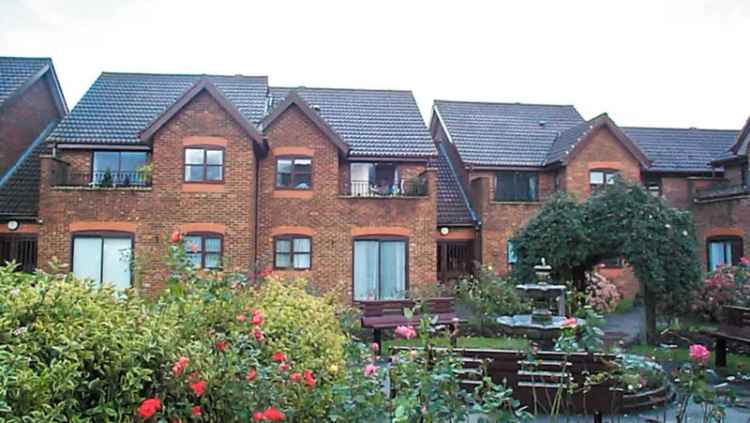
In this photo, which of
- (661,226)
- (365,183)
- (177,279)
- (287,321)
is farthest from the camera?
(365,183)

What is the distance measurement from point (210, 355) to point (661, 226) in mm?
14501

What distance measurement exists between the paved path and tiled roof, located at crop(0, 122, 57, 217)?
806 inches

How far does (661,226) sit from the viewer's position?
15.3 m

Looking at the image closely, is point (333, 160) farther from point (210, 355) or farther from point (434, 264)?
point (210, 355)

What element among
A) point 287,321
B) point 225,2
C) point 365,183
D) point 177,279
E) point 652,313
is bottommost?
point 652,313

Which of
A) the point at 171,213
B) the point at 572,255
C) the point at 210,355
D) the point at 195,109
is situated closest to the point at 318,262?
the point at 171,213

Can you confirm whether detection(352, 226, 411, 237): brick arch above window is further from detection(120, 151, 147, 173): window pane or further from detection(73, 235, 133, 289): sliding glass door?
detection(120, 151, 147, 173): window pane

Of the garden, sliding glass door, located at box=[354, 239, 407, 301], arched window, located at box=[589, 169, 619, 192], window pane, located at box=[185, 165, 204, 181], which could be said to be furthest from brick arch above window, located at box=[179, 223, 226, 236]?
arched window, located at box=[589, 169, 619, 192]

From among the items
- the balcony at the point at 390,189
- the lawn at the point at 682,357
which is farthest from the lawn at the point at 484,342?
the balcony at the point at 390,189

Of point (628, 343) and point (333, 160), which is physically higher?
point (333, 160)

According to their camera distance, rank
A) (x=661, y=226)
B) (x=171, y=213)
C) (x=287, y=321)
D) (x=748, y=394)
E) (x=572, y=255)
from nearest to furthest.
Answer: (x=287, y=321), (x=748, y=394), (x=661, y=226), (x=572, y=255), (x=171, y=213)

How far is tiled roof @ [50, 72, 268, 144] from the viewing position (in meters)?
20.8

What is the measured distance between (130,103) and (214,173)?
6227mm

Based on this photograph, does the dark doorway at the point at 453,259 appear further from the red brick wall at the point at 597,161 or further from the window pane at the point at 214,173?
the window pane at the point at 214,173
